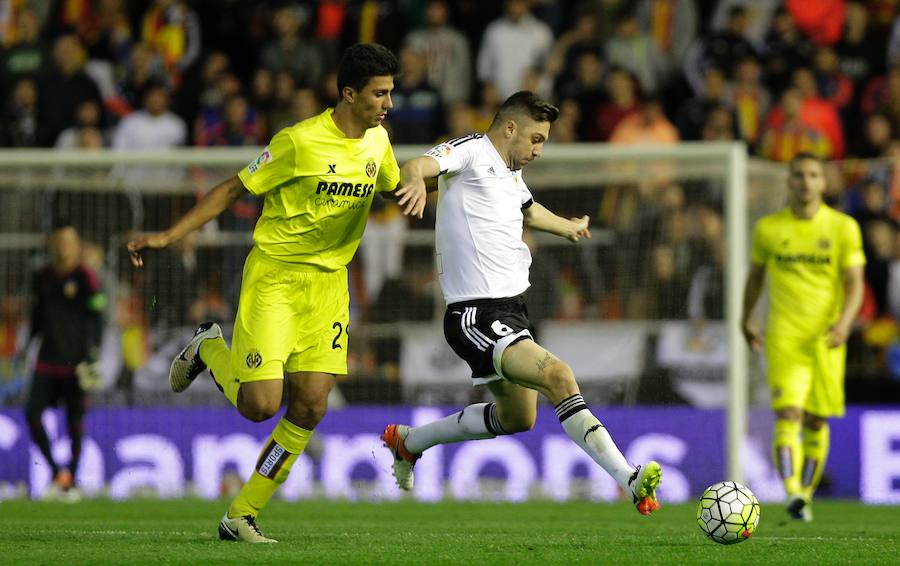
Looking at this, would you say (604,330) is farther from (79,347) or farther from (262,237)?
(262,237)

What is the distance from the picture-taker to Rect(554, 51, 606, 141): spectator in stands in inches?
662

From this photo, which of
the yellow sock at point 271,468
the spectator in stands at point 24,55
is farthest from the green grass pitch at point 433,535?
the spectator in stands at point 24,55

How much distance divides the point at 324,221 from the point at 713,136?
326 inches

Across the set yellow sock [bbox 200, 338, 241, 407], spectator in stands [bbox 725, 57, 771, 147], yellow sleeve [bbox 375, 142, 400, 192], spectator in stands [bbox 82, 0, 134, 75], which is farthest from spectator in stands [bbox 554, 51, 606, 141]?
yellow sock [bbox 200, 338, 241, 407]

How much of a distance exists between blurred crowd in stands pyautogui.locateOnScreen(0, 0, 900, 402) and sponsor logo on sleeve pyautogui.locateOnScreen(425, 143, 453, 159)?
5949 millimetres

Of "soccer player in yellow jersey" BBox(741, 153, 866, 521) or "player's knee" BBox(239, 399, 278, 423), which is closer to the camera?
"player's knee" BBox(239, 399, 278, 423)

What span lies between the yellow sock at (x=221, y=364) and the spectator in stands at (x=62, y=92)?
30.1ft

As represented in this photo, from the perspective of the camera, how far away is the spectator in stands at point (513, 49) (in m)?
17.7

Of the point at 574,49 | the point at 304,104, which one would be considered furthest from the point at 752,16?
the point at 304,104

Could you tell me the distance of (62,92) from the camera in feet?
58.7

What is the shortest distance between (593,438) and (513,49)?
1031 cm

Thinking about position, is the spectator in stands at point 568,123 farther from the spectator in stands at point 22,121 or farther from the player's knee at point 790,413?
the spectator in stands at point 22,121

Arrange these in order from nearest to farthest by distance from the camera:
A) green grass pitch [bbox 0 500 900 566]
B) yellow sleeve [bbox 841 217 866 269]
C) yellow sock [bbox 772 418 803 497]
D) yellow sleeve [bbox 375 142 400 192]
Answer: green grass pitch [bbox 0 500 900 566], yellow sleeve [bbox 375 142 400 192], yellow sock [bbox 772 418 803 497], yellow sleeve [bbox 841 217 866 269]

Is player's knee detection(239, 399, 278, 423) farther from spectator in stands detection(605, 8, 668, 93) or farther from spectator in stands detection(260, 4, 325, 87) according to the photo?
spectator in stands detection(260, 4, 325, 87)
